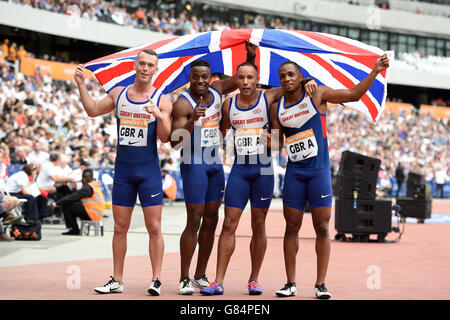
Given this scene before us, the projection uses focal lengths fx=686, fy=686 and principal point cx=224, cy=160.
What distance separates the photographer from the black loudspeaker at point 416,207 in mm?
18594

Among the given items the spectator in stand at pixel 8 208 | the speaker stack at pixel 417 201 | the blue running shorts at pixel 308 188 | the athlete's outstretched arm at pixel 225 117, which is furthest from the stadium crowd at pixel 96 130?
the blue running shorts at pixel 308 188

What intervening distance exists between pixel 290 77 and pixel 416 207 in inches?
514

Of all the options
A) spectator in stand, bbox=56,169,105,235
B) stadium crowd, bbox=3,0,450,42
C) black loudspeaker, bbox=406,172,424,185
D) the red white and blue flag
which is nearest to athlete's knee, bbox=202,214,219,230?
the red white and blue flag

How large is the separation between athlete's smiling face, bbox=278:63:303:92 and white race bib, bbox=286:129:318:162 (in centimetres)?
45

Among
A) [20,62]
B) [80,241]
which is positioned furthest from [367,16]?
[80,241]

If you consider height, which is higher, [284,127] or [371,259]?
[284,127]

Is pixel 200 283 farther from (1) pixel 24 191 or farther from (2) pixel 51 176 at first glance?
(2) pixel 51 176

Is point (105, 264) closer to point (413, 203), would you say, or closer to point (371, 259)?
point (371, 259)

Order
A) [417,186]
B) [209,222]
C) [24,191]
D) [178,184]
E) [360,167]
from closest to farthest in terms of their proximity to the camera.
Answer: [209,222] < [24,191] < [360,167] < [417,186] < [178,184]

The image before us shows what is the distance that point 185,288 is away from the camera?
6719 millimetres

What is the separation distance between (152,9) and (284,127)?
3680 centimetres

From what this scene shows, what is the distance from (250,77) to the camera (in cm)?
686

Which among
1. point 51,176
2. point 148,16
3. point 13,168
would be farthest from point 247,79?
point 148,16
